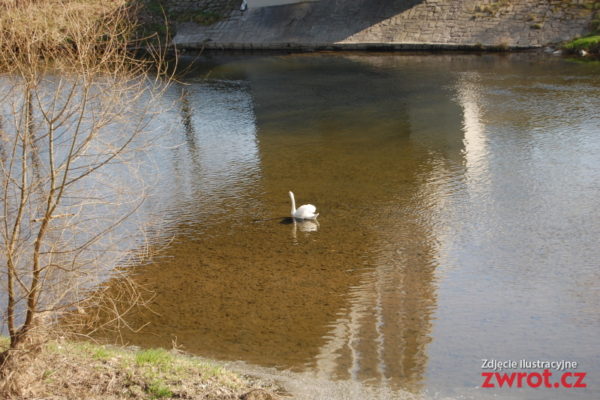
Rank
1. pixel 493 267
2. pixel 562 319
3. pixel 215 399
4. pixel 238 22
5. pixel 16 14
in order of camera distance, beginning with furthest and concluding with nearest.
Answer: pixel 238 22
pixel 493 267
pixel 16 14
pixel 562 319
pixel 215 399

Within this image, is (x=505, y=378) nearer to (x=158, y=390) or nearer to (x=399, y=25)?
(x=158, y=390)

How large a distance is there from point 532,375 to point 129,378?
3.37m

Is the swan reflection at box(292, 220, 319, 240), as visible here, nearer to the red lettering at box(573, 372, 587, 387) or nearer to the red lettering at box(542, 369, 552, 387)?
the red lettering at box(542, 369, 552, 387)

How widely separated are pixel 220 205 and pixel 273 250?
2.22 meters

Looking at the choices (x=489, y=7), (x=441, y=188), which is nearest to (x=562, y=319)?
(x=441, y=188)

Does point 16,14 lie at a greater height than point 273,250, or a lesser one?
greater

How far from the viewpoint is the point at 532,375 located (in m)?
6.37

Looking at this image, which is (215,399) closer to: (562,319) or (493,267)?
(562,319)

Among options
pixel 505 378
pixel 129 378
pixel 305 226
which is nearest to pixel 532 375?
pixel 505 378

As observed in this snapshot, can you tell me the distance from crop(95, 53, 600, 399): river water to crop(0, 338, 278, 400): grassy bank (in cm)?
68

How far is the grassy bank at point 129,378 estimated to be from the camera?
572 cm

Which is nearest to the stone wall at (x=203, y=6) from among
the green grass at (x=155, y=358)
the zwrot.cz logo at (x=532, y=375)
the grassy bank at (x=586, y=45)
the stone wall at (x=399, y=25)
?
the stone wall at (x=399, y=25)

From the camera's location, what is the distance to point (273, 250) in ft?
31.8

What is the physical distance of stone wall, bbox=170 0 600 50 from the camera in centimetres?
2412
